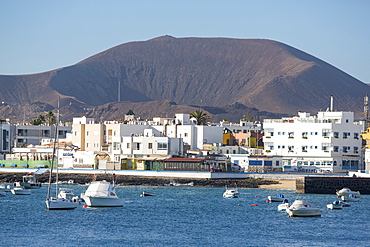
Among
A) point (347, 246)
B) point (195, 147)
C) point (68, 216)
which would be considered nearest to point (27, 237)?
point (68, 216)

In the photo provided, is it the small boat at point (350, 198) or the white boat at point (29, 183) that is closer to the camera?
the small boat at point (350, 198)

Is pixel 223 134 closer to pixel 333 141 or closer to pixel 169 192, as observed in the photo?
pixel 333 141

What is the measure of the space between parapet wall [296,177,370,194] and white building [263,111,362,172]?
17.5 metres

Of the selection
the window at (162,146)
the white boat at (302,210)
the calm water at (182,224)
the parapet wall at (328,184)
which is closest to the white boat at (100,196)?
the calm water at (182,224)

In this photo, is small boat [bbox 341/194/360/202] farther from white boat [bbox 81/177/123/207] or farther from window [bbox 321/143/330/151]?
window [bbox 321/143/330/151]

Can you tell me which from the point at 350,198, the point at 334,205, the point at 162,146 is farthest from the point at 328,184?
the point at 162,146

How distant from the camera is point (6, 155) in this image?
5172 inches

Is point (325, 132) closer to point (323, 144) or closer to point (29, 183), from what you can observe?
point (323, 144)

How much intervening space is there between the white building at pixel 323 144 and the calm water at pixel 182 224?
2274 cm

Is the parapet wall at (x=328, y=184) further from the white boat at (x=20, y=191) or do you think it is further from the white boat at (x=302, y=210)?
the white boat at (x=20, y=191)

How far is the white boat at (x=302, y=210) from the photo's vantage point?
68.2 m

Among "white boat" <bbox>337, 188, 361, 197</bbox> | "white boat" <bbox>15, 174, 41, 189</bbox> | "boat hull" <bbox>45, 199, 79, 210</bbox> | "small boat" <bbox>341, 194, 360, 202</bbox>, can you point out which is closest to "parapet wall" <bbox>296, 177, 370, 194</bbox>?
"white boat" <bbox>337, 188, 361, 197</bbox>

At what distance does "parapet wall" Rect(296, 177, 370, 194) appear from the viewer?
89.9m

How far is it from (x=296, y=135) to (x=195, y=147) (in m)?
23.1
